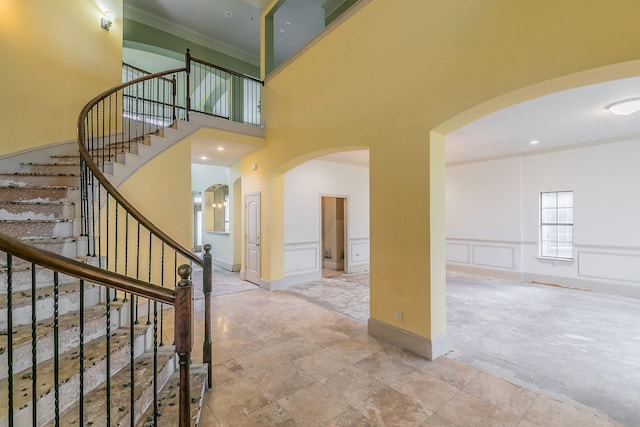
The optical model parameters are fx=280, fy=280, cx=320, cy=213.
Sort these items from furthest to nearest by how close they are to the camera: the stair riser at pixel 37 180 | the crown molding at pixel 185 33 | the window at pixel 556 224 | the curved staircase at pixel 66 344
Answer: the crown molding at pixel 185 33, the window at pixel 556 224, the stair riser at pixel 37 180, the curved staircase at pixel 66 344

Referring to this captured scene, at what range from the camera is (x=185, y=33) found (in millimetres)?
7133

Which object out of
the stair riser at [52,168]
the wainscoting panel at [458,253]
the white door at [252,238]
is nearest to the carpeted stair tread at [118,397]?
the stair riser at [52,168]

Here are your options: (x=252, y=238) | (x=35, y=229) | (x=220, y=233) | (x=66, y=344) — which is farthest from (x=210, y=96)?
(x=66, y=344)

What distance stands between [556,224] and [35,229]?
8.51 m

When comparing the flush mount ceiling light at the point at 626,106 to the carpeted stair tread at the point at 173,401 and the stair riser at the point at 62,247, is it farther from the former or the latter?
the stair riser at the point at 62,247

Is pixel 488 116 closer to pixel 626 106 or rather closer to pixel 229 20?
pixel 626 106

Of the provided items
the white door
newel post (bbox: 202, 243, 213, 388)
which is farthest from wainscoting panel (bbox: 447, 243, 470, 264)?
newel post (bbox: 202, 243, 213, 388)

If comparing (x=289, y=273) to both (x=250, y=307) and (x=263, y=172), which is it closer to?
(x=250, y=307)

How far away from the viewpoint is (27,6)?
409 cm

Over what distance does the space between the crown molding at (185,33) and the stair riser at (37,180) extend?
5.09 m

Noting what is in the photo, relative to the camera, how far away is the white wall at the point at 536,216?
519cm

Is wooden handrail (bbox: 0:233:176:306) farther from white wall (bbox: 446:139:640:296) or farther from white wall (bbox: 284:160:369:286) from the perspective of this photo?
white wall (bbox: 446:139:640:296)

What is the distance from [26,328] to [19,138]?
366 cm

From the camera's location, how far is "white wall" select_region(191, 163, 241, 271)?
759 centimetres
